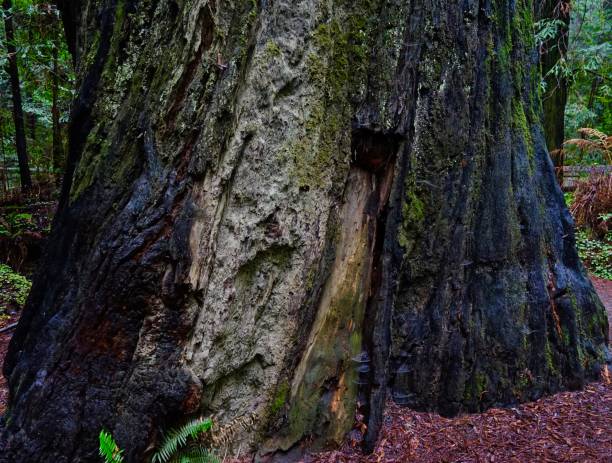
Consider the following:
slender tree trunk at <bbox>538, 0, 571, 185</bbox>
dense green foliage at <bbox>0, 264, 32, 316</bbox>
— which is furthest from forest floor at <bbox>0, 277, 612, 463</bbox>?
slender tree trunk at <bbox>538, 0, 571, 185</bbox>

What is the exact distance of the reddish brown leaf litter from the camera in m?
2.88

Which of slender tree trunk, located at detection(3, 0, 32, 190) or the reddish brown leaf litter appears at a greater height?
slender tree trunk, located at detection(3, 0, 32, 190)

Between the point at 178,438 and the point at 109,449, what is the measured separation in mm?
352

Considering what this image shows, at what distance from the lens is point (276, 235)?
272cm

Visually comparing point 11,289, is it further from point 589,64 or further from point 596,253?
point 589,64

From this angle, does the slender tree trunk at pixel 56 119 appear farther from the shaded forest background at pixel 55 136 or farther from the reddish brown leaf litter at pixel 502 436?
the reddish brown leaf litter at pixel 502 436

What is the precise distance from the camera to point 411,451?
292 centimetres

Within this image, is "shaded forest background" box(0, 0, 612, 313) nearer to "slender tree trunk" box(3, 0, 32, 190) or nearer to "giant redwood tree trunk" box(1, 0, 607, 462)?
"slender tree trunk" box(3, 0, 32, 190)

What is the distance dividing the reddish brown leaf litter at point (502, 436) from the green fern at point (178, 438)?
0.79m

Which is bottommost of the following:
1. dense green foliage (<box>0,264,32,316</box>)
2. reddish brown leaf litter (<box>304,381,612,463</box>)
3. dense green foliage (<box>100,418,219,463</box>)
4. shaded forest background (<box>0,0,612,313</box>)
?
reddish brown leaf litter (<box>304,381,612,463</box>)

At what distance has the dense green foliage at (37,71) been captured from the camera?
30.4ft

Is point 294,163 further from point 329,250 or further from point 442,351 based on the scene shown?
point 442,351

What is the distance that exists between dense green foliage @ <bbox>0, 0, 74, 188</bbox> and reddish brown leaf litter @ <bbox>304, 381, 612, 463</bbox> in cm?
950

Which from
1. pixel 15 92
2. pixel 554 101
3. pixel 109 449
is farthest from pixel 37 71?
pixel 554 101
